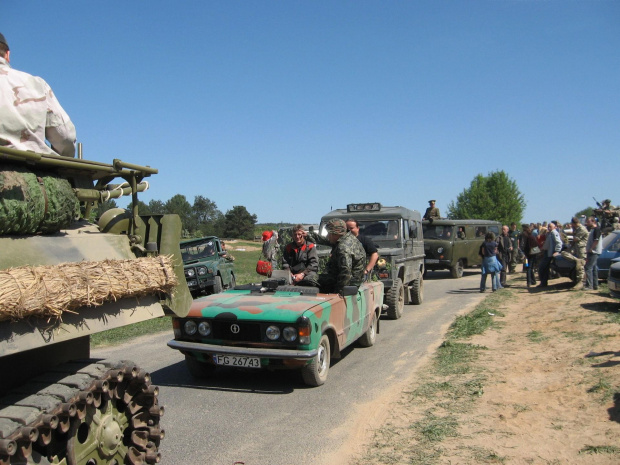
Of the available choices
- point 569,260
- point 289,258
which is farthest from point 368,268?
point 569,260

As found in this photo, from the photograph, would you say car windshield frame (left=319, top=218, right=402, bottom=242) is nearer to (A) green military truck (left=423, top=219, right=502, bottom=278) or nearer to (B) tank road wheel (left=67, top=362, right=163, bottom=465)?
(A) green military truck (left=423, top=219, right=502, bottom=278)

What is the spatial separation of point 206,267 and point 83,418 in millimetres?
12169

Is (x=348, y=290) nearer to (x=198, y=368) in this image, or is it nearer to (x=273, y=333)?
(x=273, y=333)

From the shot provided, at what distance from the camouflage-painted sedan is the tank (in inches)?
90.0

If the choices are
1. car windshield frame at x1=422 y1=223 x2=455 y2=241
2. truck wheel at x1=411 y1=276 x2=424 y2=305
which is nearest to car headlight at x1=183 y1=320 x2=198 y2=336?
truck wheel at x1=411 y1=276 x2=424 y2=305

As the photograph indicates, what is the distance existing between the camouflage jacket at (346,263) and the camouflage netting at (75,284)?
12.7 feet

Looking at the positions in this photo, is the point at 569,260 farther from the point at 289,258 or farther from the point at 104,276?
the point at 104,276

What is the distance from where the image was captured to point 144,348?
9.23m

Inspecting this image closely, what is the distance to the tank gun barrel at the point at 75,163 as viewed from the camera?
3.16m

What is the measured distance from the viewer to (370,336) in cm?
922

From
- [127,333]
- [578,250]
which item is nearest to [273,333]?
[127,333]

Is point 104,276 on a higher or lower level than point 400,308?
higher

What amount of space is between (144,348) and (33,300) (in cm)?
670

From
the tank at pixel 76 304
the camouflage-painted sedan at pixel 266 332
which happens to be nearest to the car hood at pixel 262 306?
the camouflage-painted sedan at pixel 266 332
